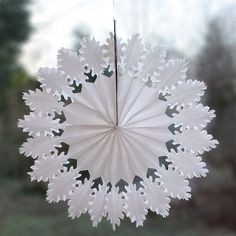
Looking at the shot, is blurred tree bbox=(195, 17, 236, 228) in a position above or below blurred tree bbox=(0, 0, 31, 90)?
below

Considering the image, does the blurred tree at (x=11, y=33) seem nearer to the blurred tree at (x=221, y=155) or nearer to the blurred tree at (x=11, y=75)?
the blurred tree at (x=11, y=75)

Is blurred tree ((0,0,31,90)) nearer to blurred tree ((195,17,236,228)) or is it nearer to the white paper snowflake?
blurred tree ((195,17,236,228))

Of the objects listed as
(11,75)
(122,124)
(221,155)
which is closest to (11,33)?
(11,75)

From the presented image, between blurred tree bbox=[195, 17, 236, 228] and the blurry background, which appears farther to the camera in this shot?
blurred tree bbox=[195, 17, 236, 228]

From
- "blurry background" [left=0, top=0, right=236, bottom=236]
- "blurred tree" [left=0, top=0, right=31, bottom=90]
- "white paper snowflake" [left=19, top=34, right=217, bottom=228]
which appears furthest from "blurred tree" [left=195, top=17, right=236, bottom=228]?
"white paper snowflake" [left=19, top=34, right=217, bottom=228]

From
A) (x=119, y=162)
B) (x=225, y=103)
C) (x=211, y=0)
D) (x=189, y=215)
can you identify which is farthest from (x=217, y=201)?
(x=119, y=162)

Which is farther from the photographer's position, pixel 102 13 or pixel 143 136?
pixel 102 13

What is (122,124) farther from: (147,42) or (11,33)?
(11,33)

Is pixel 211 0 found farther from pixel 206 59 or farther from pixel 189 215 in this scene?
pixel 189 215
